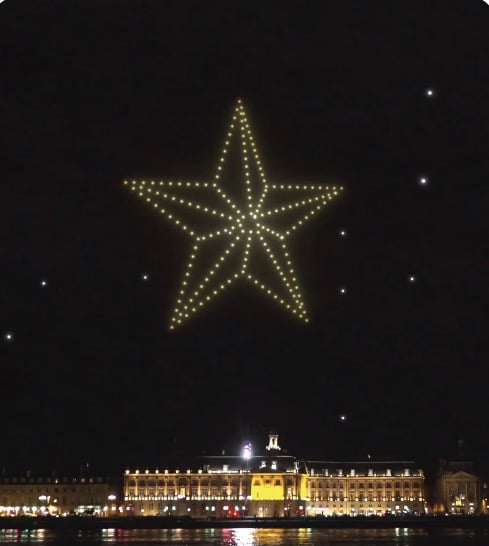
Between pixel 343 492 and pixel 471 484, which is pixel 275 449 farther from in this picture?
pixel 471 484

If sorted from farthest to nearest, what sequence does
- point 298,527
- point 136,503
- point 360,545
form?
point 136,503, point 298,527, point 360,545

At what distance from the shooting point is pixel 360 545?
3644cm

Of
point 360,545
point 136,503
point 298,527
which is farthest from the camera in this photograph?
point 136,503

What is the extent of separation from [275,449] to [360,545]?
50.1 metres

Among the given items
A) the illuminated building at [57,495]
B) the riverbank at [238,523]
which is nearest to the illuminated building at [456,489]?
the riverbank at [238,523]

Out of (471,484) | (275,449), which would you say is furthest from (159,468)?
(471,484)

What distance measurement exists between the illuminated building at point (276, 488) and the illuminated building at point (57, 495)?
2.06 meters

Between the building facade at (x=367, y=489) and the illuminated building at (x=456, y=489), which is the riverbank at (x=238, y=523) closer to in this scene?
A: the building facade at (x=367, y=489)

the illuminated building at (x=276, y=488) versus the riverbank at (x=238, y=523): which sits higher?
the illuminated building at (x=276, y=488)

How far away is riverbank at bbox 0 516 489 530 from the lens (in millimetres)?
60125

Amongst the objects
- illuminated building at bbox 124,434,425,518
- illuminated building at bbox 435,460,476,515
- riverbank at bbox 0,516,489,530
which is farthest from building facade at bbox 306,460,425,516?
riverbank at bbox 0,516,489,530

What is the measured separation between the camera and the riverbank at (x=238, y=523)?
60.1 metres

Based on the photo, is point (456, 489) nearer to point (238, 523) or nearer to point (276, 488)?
point (276, 488)

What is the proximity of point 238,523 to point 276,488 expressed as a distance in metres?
20.8
